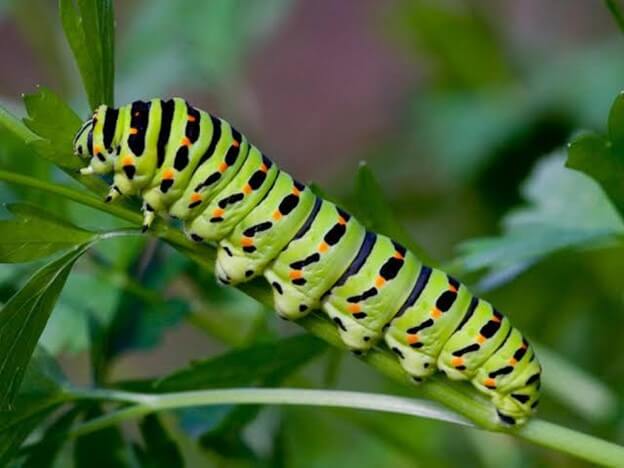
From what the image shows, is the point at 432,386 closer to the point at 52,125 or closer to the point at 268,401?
the point at 268,401

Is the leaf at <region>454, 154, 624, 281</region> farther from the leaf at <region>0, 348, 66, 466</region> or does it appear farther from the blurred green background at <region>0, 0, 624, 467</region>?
the leaf at <region>0, 348, 66, 466</region>

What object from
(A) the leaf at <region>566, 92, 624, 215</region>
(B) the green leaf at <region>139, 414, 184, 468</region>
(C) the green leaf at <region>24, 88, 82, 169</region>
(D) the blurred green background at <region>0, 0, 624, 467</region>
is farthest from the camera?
(D) the blurred green background at <region>0, 0, 624, 467</region>

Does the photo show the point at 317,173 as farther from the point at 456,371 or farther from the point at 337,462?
the point at 456,371

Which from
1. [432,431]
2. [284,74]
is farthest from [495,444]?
[284,74]

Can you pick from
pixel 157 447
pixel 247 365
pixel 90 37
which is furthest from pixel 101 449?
pixel 90 37

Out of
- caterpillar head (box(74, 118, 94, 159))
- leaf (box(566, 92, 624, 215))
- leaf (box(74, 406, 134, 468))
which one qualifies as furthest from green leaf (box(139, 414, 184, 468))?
leaf (box(566, 92, 624, 215))
